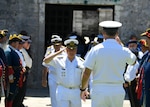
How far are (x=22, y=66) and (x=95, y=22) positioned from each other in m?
20.3

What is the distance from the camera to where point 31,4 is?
14516 mm

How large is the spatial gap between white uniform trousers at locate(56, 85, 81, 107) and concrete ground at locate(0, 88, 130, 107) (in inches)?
164

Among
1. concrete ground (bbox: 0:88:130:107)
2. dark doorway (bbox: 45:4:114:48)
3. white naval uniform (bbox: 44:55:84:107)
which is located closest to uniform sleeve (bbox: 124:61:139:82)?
white naval uniform (bbox: 44:55:84:107)

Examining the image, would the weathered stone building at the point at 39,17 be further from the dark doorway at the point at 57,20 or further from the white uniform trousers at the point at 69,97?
the white uniform trousers at the point at 69,97

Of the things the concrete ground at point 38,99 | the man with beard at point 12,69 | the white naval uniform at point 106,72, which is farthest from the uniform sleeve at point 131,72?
the concrete ground at point 38,99

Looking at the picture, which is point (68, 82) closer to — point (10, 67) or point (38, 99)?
point (10, 67)

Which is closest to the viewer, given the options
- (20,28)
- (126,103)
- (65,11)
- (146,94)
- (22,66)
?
(146,94)

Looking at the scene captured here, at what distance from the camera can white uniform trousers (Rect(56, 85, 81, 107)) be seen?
6.92 m

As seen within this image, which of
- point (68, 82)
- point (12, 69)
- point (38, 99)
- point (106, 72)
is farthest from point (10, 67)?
point (38, 99)

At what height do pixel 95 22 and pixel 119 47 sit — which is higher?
pixel 119 47

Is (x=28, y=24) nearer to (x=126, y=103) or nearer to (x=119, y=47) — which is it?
(x=126, y=103)

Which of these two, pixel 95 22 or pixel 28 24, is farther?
pixel 95 22

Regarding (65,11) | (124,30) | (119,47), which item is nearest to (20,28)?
(65,11)

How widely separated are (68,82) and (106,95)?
136 centimetres
